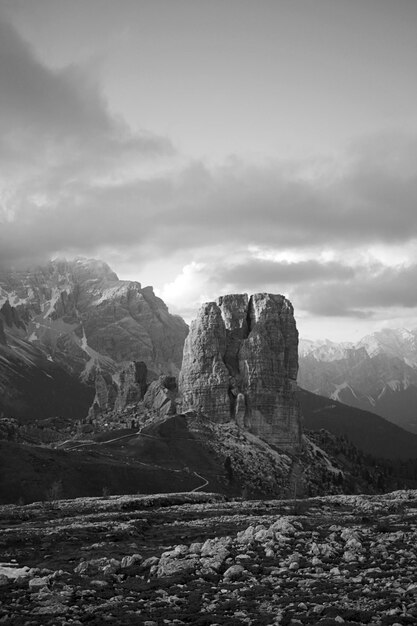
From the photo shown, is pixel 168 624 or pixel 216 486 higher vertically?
pixel 168 624

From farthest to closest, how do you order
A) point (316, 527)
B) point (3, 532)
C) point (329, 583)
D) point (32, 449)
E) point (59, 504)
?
point (32, 449)
point (59, 504)
point (3, 532)
point (316, 527)
point (329, 583)

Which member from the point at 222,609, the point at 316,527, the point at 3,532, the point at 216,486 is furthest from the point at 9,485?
the point at 222,609

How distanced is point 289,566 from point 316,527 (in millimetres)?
17499

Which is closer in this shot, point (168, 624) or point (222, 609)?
point (168, 624)

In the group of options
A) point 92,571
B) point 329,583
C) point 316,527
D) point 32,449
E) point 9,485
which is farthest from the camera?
point 32,449

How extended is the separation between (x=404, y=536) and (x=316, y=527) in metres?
9.07

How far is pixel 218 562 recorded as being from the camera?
3819 cm

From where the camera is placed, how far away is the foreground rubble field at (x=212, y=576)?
28.2 meters

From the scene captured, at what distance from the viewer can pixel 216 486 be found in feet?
595

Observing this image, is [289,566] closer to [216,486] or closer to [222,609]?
[222,609]

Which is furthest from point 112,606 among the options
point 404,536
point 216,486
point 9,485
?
point 216,486

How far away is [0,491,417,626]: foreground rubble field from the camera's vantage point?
2817cm

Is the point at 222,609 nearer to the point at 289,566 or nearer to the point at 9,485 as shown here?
the point at 289,566

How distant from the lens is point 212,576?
117 ft
